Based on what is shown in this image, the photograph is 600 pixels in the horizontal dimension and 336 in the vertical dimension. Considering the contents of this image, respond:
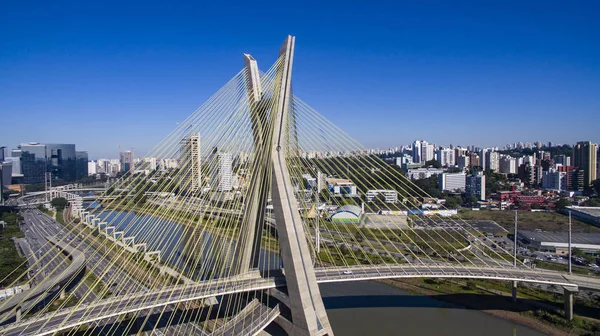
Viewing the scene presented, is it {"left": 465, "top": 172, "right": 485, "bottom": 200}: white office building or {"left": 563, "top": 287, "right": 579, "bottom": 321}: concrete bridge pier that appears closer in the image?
{"left": 563, "top": 287, "right": 579, "bottom": 321}: concrete bridge pier

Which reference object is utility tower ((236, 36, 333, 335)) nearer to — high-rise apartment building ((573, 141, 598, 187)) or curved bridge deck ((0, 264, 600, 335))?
curved bridge deck ((0, 264, 600, 335))

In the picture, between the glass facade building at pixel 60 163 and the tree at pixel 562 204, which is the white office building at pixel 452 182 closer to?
the tree at pixel 562 204

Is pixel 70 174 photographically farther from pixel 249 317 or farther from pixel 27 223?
pixel 249 317

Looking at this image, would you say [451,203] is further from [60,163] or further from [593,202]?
[60,163]

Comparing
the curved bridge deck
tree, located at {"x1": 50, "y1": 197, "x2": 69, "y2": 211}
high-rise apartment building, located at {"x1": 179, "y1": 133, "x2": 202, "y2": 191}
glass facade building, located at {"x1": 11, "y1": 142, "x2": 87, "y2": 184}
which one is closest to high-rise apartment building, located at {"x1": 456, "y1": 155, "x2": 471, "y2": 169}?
the curved bridge deck

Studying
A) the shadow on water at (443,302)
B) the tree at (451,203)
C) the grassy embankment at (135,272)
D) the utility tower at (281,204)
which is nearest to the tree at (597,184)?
the tree at (451,203)
